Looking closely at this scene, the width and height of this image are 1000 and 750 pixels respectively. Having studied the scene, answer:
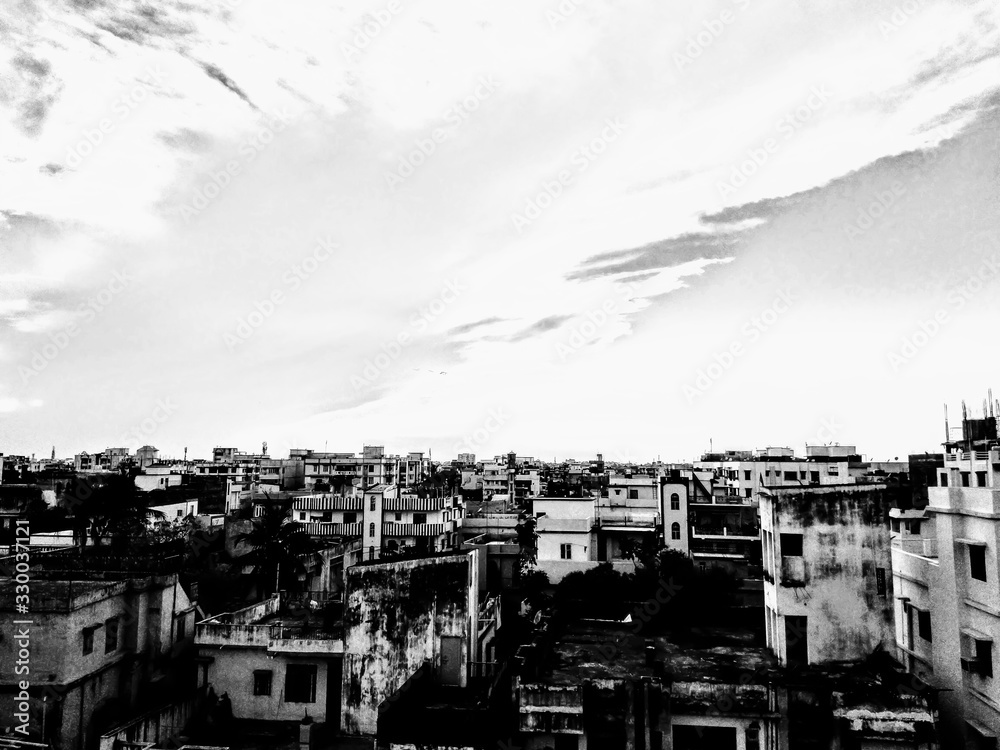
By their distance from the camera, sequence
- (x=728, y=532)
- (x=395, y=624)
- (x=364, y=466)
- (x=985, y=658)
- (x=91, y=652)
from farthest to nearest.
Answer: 1. (x=364, y=466)
2. (x=728, y=532)
3. (x=395, y=624)
4. (x=91, y=652)
5. (x=985, y=658)

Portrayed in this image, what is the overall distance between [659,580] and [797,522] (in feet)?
47.2

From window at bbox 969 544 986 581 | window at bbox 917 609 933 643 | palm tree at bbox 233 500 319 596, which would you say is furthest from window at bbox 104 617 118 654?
window at bbox 969 544 986 581

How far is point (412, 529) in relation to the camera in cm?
4825

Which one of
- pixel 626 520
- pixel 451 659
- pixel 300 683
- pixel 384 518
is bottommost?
pixel 300 683

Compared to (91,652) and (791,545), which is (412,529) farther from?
(791,545)

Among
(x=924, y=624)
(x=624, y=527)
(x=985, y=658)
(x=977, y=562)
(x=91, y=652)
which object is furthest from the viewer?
(x=624, y=527)

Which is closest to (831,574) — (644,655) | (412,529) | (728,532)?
(644,655)

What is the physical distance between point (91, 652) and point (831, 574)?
74.3 ft

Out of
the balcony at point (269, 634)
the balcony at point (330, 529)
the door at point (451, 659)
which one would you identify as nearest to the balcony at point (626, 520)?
the balcony at point (330, 529)

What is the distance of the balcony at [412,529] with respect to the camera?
158ft

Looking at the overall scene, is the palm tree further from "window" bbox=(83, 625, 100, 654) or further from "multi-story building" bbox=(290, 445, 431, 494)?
"multi-story building" bbox=(290, 445, 431, 494)

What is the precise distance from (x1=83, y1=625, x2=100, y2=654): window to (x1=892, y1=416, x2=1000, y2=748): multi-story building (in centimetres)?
2461

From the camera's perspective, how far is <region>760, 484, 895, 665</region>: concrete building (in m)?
21.8

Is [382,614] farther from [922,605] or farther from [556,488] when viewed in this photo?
[556,488]
